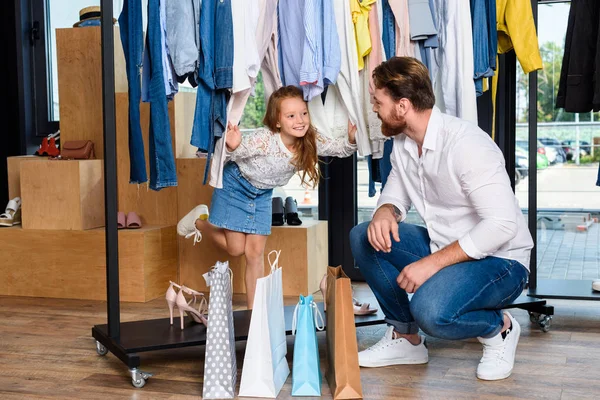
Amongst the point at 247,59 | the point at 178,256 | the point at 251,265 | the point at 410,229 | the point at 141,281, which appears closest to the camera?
the point at 410,229

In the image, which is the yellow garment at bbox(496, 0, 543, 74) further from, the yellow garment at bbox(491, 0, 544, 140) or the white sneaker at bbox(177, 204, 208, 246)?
the white sneaker at bbox(177, 204, 208, 246)

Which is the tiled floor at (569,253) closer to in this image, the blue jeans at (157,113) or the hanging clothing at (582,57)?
the hanging clothing at (582,57)

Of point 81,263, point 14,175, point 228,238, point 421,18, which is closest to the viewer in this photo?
point 421,18

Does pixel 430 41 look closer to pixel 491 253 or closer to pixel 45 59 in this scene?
pixel 491 253

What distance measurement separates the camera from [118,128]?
4.10 m

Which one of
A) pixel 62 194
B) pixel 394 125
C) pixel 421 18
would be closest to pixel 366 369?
pixel 394 125

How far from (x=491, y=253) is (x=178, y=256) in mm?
2063

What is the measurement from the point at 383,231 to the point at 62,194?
6.76ft

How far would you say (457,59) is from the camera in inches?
123

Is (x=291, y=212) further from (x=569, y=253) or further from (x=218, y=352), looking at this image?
(x=218, y=352)

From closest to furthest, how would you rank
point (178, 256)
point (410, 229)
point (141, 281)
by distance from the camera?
point (410, 229), point (141, 281), point (178, 256)

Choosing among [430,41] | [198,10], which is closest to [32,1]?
[198,10]

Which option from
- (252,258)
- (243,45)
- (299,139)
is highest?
(243,45)

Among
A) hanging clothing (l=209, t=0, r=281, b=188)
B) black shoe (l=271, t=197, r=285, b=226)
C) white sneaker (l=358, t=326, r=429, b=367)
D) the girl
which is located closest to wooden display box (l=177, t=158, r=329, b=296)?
black shoe (l=271, t=197, r=285, b=226)
